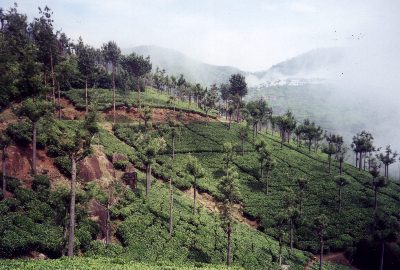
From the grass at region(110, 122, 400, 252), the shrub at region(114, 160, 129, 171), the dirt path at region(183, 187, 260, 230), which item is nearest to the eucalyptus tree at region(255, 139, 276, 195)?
the grass at region(110, 122, 400, 252)

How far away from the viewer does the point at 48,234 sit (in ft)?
120

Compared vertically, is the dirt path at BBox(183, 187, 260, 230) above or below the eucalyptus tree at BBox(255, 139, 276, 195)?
below

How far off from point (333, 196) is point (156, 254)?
5133 cm

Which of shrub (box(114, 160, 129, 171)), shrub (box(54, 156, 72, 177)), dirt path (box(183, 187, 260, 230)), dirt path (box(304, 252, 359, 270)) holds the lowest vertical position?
dirt path (box(304, 252, 359, 270))

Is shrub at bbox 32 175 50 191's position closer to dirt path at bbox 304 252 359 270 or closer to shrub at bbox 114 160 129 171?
shrub at bbox 114 160 129 171

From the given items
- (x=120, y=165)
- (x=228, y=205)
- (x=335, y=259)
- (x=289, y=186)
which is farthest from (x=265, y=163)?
(x=120, y=165)

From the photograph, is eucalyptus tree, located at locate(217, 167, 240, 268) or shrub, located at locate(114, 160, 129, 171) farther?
shrub, located at locate(114, 160, 129, 171)

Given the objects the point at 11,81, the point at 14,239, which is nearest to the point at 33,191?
the point at 14,239

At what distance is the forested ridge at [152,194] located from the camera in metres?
38.2

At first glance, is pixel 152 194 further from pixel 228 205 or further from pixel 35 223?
pixel 35 223

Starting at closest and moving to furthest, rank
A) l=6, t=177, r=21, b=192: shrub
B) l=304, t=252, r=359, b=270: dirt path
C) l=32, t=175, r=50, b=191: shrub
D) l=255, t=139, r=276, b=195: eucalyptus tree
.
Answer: l=6, t=177, r=21, b=192: shrub
l=32, t=175, r=50, b=191: shrub
l=304, t=252, r=359, b=270: dirt path
l=255, t=139, r=276, b=195: eucalyptus tree

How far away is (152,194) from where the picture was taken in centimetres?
6072

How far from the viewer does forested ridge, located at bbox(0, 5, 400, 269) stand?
38191 millimetres

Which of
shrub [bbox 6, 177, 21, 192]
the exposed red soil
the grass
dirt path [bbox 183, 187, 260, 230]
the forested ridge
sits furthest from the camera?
the grass
